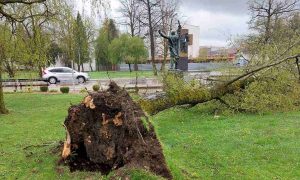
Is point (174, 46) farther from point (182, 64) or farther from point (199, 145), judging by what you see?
point (199, 145)

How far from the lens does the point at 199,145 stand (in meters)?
7.53

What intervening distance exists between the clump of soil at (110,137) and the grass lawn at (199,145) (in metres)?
0.27

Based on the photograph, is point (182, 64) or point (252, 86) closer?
point (252, 86)

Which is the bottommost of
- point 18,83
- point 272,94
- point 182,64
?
point 18,83

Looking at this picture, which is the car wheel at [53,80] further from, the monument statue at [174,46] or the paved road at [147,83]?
the monument statue at [174,46]

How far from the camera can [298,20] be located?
111 feet

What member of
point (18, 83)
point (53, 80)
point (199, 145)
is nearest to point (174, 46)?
point (18, 83)

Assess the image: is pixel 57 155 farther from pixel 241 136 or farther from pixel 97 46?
pixel 97 46

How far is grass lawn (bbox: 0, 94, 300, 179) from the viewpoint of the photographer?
5512mm

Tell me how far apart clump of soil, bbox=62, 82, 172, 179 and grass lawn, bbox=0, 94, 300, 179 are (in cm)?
27

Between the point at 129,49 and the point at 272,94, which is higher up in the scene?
the point at 129,49

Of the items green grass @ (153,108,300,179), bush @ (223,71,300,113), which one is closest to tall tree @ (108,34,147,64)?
green grass @ (153,108,300,179)

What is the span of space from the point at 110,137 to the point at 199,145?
10.5 feet

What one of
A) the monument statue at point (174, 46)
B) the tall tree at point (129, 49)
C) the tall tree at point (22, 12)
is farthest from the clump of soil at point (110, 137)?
the tall tree at point (129, 49)
